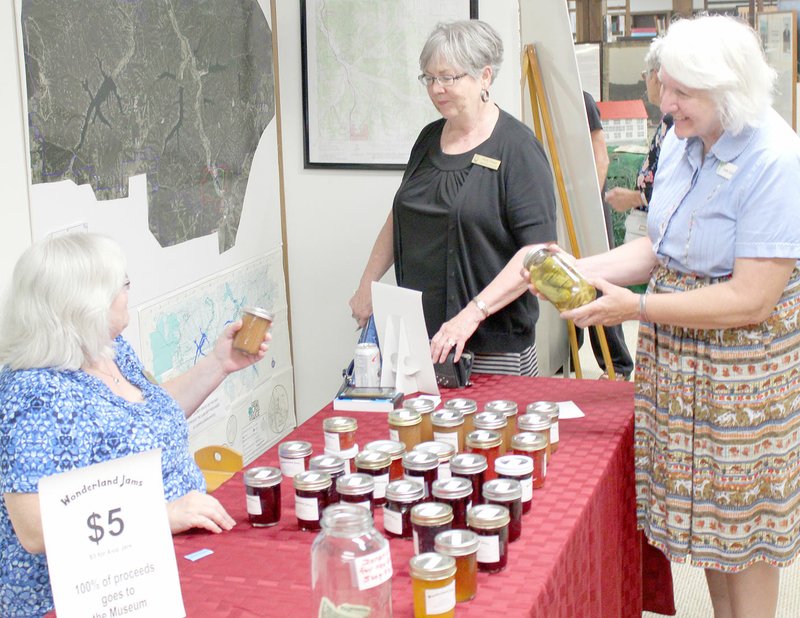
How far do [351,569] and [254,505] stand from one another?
46cm

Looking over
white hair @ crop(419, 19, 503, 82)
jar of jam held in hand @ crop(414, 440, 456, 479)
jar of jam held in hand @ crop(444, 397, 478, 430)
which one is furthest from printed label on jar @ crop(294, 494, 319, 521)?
white hair @ crop(419, 19, 503, 82)

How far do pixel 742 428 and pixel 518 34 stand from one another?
6.73ft

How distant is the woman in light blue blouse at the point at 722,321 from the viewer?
6.43 feet

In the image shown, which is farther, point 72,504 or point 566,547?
point 566,547

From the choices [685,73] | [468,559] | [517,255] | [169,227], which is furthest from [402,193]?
[468,559]

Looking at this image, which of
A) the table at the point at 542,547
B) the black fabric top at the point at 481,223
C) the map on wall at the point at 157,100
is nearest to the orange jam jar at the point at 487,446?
the table at the point at 542,547

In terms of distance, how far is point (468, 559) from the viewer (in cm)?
140

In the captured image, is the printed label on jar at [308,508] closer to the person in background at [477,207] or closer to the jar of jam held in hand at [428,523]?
the jar of jam held in hand at [428,523]

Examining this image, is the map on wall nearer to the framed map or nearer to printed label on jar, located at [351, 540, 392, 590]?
the framed map

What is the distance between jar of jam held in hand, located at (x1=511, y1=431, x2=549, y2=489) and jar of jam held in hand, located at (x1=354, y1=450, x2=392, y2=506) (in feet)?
0.82

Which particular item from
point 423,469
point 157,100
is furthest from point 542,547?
point 157,100

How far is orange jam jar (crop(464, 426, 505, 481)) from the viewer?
177 centimetres

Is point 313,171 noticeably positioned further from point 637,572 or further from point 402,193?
point 637,572

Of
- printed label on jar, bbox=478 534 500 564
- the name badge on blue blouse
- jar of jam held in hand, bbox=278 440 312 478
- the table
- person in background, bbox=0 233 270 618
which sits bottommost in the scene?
the table
